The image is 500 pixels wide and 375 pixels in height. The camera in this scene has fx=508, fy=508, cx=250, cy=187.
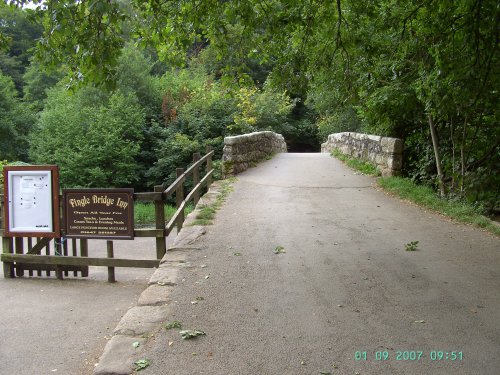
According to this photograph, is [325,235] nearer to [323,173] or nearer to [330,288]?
[330,288]

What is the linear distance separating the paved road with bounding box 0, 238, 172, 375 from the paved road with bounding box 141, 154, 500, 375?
88 centimetres

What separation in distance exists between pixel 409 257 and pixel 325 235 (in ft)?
5.14

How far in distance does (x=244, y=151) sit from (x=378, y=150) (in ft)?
12.3

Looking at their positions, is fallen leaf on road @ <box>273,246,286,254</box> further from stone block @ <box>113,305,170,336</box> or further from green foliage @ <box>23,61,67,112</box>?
green foliage @ <box>23,61,67,112</box>

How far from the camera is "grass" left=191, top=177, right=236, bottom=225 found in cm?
860

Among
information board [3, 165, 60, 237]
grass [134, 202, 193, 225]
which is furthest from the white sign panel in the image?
grass [134, 202, 193, 225]

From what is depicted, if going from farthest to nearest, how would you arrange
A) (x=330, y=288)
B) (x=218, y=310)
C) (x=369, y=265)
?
(x=369, y=265) → (x=330, y=288) → (x=218, y=310)

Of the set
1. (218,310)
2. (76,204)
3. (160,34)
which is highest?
(160,34)

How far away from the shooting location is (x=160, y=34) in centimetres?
707

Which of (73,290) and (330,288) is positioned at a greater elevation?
(330,288)

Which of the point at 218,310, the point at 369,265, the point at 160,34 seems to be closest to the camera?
the point at 218,310

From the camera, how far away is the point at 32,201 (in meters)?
7.65

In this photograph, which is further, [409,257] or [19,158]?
[19,158]

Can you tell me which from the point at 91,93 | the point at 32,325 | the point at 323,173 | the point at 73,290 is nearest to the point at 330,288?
the point at 32,325
